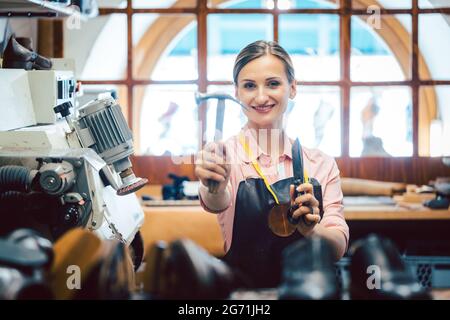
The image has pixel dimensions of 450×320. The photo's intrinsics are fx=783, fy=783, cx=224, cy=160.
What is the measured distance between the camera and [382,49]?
4141 mm

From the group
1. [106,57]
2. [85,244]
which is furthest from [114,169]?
[106,57]

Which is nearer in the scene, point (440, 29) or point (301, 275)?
point (301, 275)

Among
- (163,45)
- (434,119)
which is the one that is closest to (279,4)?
(163,45)

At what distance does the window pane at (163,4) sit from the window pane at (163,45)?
0.08 m

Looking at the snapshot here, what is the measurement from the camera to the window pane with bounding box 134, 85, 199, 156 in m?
3.92

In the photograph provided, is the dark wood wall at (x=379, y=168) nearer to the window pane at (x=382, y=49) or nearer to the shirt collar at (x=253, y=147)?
the window pane at (x=382, y=49)

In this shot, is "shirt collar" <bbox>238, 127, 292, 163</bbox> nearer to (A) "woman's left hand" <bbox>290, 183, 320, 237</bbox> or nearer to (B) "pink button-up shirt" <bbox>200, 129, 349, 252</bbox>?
(B) "pink button-up shirt" <bbox>200, 129, 349, 252</bbox>

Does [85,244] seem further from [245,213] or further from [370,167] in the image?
[370,167]

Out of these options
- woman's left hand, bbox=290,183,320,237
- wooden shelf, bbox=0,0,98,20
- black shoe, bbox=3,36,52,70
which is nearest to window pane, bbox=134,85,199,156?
wooden shelf, bbox=0,0,98,20

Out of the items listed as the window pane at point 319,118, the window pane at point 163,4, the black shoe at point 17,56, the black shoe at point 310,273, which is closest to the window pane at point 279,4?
the window pane at point 163,4

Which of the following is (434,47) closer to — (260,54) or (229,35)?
(229,35)
